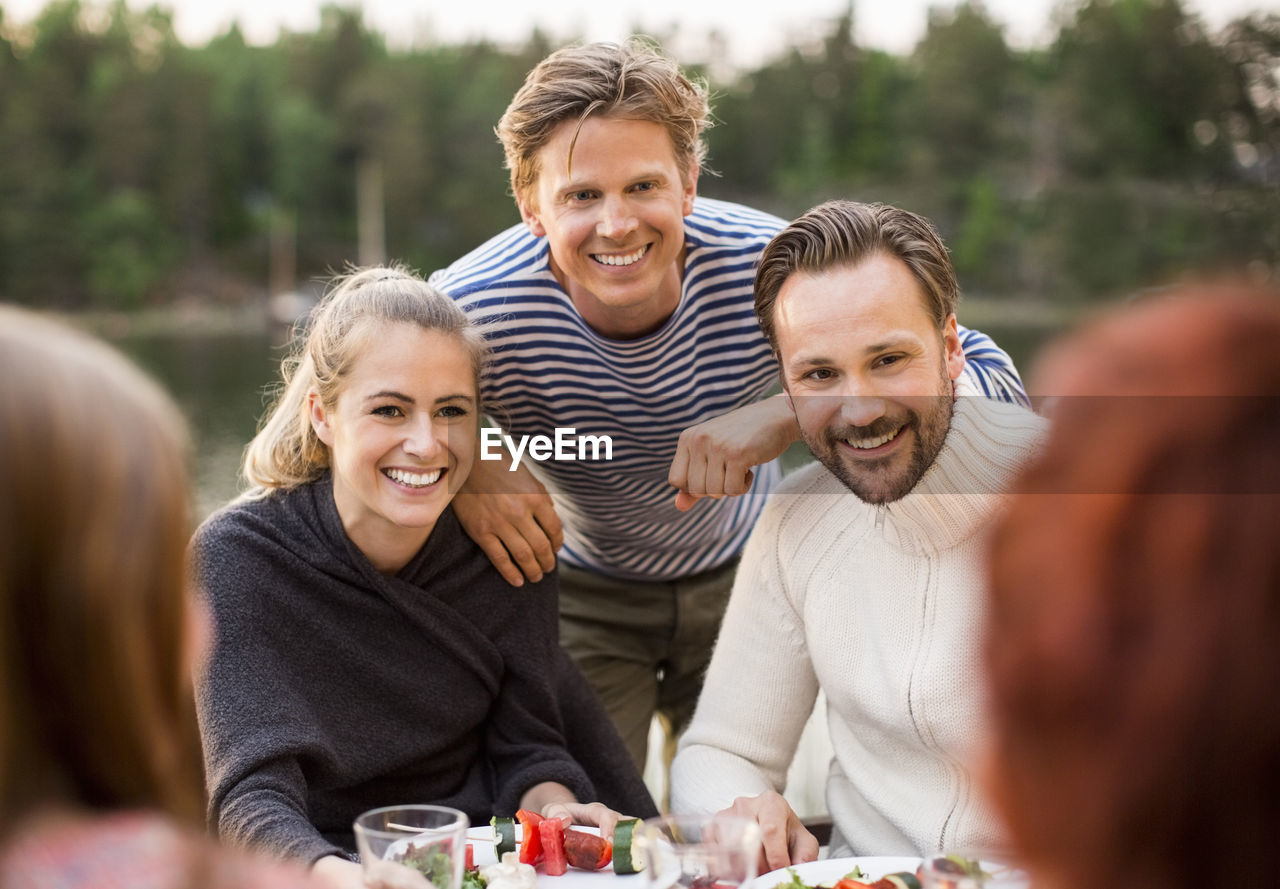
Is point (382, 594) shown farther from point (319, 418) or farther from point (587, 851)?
point (587, 851)

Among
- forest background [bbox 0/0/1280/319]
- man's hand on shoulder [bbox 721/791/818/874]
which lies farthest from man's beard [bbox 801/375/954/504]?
forest background [bbox 0/0/1280/319]

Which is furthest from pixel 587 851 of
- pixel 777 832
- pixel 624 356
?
pixel 624 356

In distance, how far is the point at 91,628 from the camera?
2.48 feet

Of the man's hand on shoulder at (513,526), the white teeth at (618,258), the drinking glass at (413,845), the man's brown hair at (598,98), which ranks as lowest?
the drinking glass at (413,845)

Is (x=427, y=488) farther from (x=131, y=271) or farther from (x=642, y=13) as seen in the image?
(x=642, y=13)

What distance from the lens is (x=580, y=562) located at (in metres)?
2.77

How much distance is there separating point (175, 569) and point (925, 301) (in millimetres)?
1213

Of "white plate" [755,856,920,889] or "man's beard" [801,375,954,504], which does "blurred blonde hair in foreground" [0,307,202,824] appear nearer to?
"white plate" [755,856,920,889]

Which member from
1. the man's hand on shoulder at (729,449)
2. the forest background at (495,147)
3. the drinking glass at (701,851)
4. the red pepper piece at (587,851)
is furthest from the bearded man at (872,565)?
the forest background at (495,147)

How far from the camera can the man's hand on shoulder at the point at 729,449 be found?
1887 mm

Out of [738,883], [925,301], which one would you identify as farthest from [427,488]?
[738,883]

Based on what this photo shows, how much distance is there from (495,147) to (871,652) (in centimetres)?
3886

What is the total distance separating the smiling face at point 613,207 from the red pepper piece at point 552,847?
1052 mm

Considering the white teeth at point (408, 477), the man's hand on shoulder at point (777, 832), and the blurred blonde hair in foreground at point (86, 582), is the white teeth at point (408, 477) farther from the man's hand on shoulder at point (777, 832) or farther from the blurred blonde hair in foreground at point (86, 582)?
the blurred blonde hair in foreground at point (86, 582)
